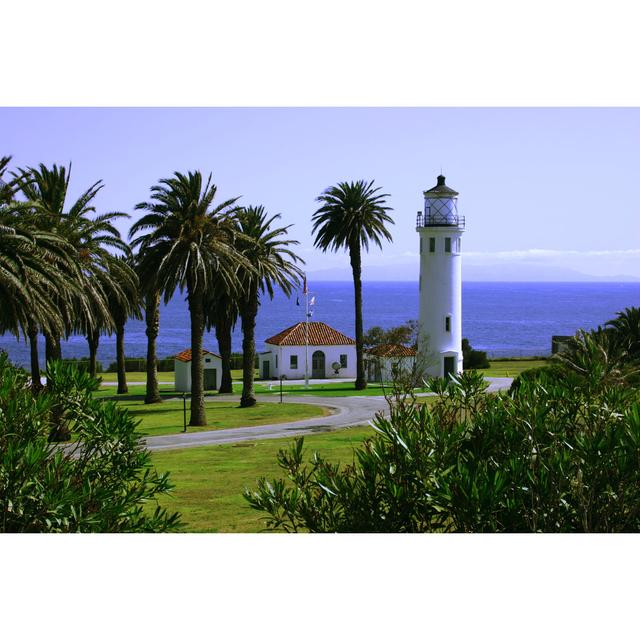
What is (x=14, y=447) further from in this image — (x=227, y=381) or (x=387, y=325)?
(x=387, y=325)

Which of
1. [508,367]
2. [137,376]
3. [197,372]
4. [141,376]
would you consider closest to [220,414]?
[197,372]

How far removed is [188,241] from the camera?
3984 cm

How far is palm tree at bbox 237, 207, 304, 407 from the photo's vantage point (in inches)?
1902

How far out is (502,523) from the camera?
33.7ft

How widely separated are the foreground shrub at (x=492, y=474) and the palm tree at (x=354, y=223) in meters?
45.9

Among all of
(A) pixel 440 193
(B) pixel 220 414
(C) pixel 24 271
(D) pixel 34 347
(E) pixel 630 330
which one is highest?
(A) pixel 440 193

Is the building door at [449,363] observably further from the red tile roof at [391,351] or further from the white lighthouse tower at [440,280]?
the red tile roof at [391,351]

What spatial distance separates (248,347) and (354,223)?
43.5 ft

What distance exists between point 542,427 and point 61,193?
28.7 m

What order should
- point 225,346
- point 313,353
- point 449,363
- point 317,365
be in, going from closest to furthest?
1. point 225,346
2. point 449,363
3. point 313,353
4. point 317,365

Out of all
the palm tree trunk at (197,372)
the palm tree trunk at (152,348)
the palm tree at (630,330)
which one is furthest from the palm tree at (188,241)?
the palm tree at (630,330)

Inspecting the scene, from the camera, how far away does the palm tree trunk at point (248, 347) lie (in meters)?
48.0

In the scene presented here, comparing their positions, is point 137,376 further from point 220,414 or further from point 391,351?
point 220,414

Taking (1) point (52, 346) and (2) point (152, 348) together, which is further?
(2) point (152, 348)
